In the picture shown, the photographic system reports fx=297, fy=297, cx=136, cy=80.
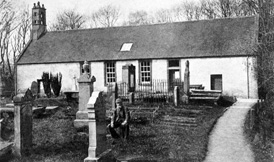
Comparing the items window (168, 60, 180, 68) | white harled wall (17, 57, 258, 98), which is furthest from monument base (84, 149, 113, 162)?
window (168, 60, 180, 68)

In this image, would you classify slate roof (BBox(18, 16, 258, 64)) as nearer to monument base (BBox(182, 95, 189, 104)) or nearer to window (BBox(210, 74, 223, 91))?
window (BBox(210, 74, 223, 91))

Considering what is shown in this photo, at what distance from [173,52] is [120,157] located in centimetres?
1776

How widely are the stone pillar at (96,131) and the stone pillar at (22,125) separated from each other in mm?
2325

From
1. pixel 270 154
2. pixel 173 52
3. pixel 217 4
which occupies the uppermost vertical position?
pixel 217 4

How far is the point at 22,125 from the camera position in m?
8.61

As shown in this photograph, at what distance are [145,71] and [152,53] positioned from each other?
5.52 ft

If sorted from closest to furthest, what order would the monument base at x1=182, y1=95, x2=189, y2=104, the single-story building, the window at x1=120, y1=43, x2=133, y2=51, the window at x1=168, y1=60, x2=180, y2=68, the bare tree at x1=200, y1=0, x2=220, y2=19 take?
the monument base at x1=182, y1=95, x2=189, y2=104 → the single-story building → the window at x1=168, y1=60, x2=180, y2=68 → the window at x1=120, y1=43, x2=133, y2=51 → the bare tree at x1=200, y1=0, x2=220, y2=19

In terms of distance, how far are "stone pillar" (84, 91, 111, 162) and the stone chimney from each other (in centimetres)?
2649

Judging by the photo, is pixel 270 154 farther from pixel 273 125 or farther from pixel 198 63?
pixel 198 63

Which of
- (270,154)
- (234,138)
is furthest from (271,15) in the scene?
(270,154)

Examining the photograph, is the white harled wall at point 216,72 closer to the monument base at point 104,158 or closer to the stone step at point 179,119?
the stone step at point 179,119

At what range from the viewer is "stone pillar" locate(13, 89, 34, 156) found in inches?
333

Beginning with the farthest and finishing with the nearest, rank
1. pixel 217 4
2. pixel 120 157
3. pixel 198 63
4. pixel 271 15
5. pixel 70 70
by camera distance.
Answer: pixel 217 4, pixel 70 70, pixel 198 63, pixel 271 15, pixel 120 157

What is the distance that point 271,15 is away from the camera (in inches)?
506
